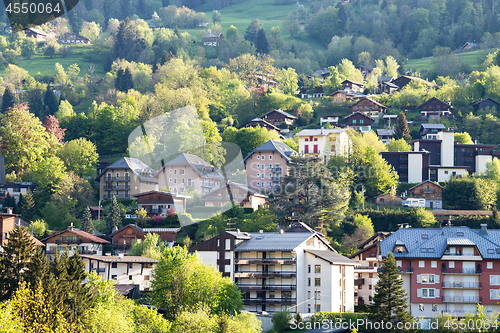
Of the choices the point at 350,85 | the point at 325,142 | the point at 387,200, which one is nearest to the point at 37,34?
the point at 350,85

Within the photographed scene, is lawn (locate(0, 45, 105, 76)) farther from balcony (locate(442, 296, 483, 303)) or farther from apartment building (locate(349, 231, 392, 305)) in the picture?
balcony (locate(442, 296, 483, 303))

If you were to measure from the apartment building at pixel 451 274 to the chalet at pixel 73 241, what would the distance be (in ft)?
98.2

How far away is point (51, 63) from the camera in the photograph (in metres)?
178

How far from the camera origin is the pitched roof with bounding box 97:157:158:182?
89.0 metres

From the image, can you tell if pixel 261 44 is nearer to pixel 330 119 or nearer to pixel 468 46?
pixel 468 46

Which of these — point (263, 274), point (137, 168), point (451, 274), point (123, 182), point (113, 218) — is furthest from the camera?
point (137, 168)

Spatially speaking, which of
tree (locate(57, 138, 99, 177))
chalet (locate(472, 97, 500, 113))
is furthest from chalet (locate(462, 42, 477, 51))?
tree (locate(57, 138, 99, 177))

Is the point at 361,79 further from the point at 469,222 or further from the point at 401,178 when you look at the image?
the point at 469,222

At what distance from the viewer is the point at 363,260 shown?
217ft

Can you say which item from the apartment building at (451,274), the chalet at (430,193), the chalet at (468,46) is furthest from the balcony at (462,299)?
the chalet at (468,46)

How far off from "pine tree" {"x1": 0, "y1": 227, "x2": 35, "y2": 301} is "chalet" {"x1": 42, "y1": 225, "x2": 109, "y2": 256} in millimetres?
25240

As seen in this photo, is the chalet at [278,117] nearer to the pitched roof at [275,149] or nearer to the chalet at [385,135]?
the chalet at [385,135]

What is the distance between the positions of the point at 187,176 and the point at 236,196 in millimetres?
10134

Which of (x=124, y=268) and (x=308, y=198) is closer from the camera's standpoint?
(x=124, y=268)
